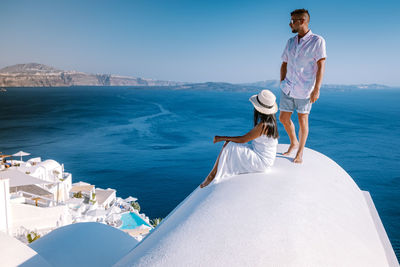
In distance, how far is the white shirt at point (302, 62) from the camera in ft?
13.4

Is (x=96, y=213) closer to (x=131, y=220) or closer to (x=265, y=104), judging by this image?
(x=131, y=220)

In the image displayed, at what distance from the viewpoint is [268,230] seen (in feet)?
8.67

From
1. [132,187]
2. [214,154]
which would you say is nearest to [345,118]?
[214,154]

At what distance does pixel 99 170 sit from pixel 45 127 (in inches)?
1286

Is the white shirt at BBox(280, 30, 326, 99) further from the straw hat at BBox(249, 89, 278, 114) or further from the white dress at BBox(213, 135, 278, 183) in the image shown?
the white dress at BBox(213, 135, 278, 183)

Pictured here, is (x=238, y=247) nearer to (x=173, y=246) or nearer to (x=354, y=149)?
(x=173, y=246)

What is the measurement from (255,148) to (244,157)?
183 mm

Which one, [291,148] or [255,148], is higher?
[255,148]

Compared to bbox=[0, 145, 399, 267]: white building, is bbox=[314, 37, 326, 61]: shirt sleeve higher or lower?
higher

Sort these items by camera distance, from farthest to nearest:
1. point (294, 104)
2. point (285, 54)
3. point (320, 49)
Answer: point (294, 104) → point (285, 54) → point (320, 49)

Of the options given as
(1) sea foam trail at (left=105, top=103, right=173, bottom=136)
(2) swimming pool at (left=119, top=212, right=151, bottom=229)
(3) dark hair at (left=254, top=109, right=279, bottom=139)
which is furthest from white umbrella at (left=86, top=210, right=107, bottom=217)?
(1) sea foam trail at (left=105, top=103, right=173, bottom=136)

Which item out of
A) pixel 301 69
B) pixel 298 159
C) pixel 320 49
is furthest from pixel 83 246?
pixel 320 49

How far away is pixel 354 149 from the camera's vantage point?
154 ft

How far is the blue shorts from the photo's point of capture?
4.53 meters
